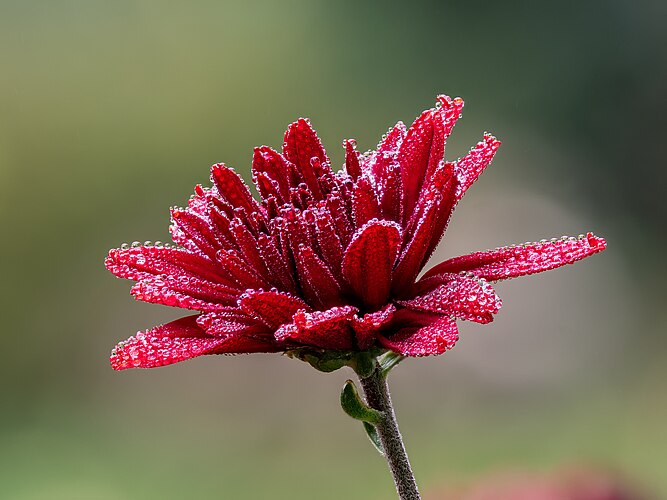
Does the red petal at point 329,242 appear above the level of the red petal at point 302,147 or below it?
below

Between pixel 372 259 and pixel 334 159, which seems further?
pixel 334 159

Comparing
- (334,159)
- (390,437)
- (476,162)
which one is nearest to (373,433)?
(390,437)

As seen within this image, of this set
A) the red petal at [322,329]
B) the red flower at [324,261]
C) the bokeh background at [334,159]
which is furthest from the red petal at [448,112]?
the bokeh background at [334,159]

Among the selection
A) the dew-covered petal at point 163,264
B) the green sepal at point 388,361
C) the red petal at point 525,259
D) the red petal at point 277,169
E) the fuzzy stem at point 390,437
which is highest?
the red petal at point 277,169

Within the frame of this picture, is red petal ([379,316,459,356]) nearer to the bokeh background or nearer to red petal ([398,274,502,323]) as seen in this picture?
red petal ([398,274,502,323])

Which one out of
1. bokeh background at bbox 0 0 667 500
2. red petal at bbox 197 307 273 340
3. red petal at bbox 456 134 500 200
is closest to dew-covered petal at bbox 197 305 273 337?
red petal at bbox 197 307 273 340

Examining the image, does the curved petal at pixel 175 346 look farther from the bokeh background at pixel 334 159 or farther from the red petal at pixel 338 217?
the bokeh background at pixel 334 159

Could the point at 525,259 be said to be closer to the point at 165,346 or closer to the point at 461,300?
the point at 461,300
